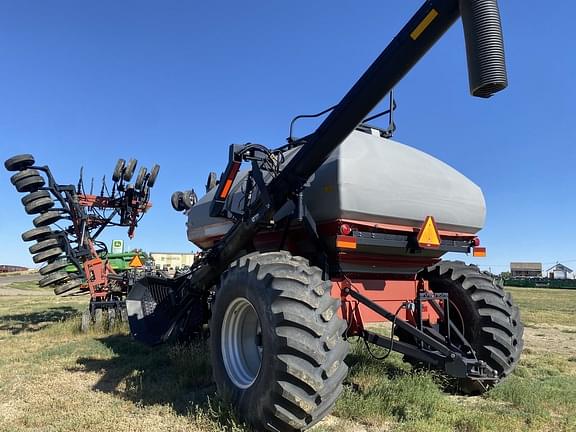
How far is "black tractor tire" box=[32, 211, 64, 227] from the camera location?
390 inches

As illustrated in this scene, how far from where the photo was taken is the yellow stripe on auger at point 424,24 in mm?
3236

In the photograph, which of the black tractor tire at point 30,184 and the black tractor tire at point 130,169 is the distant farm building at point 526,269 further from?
the black tractor tire at point 30,184

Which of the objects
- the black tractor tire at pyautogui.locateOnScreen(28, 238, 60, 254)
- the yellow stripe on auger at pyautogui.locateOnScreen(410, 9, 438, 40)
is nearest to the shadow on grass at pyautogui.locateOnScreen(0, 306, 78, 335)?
the black tractor tire at pyautogui.locateOnScreen(28, 238, 60, 254)

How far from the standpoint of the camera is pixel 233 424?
13.2 feet

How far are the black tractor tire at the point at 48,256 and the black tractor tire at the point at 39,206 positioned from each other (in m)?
0.87

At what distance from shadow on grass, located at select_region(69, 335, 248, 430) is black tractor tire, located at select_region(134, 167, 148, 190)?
5.16 meters

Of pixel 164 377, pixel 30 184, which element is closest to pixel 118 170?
pixel 30 184

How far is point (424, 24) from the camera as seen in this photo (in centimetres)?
330

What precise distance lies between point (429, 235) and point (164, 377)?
149 inches

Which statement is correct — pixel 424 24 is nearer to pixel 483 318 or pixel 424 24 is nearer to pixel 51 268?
pixel 483 318

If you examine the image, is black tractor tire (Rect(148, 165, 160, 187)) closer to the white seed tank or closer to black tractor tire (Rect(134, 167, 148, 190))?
black tractor tire (Rect(134, 167, 148, 190))

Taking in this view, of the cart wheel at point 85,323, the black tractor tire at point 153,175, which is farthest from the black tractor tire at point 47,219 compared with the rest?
the black tractor tire at point 153,175

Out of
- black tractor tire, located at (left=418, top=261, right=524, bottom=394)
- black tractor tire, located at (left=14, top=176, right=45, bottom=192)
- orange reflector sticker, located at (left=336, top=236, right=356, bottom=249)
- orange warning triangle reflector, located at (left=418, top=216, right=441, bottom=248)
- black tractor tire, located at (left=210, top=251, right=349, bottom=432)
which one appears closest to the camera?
black tractor tire, located at (left=210, top=251, right=349, bottom=432)

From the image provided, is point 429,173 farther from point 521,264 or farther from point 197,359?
point 521,264
